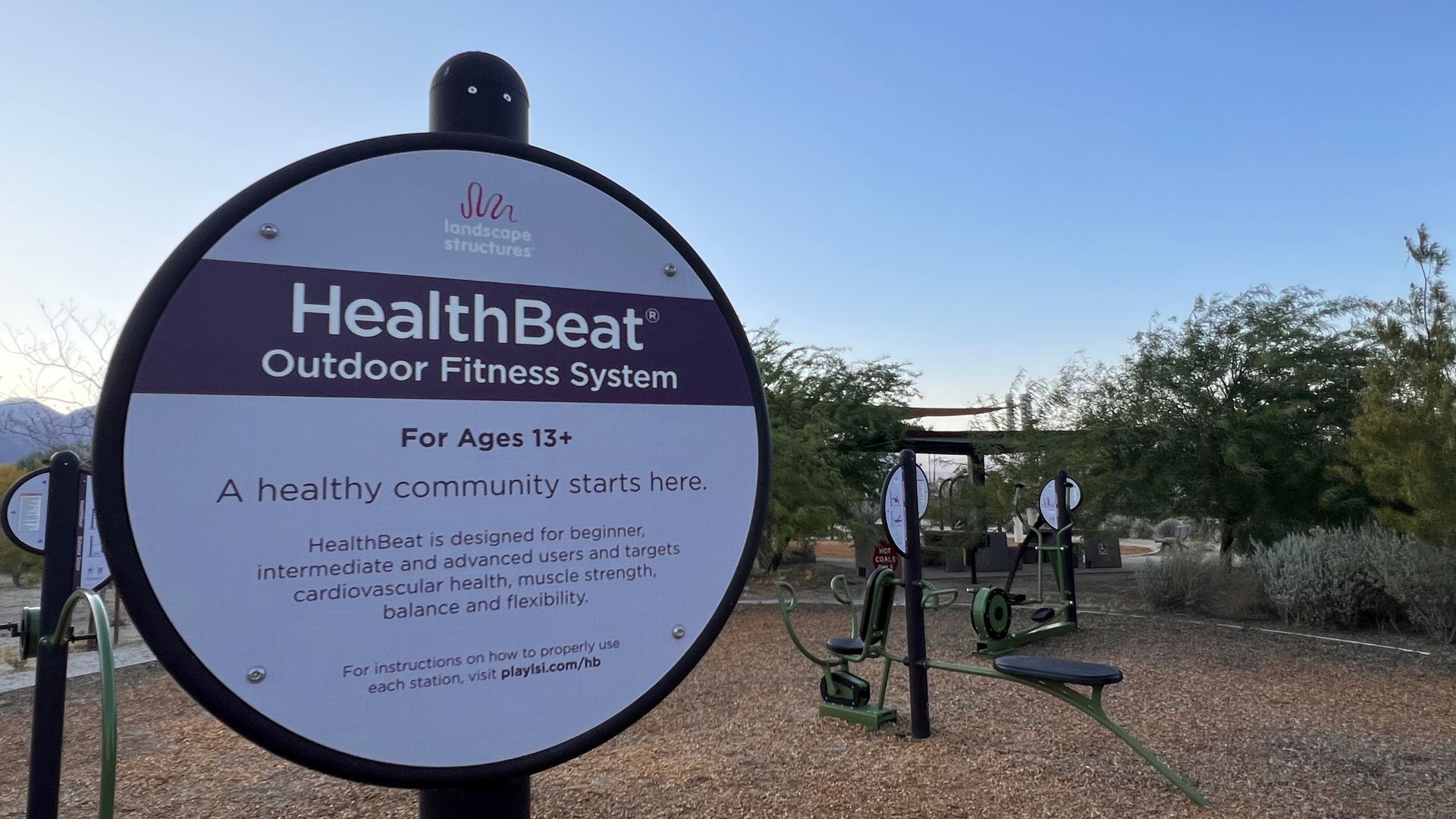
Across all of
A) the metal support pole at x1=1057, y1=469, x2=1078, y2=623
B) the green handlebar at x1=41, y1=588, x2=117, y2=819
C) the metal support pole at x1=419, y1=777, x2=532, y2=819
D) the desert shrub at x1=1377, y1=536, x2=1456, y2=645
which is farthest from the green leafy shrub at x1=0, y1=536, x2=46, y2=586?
the desert shrub at x1=1377, y1=536, x2=1456, y2=645

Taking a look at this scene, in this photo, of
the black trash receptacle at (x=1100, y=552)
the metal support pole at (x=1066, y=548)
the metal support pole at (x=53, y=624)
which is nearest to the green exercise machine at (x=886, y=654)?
the metal support pole at (x=53, y=624)

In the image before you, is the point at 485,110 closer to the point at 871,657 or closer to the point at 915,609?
the point at 915,609

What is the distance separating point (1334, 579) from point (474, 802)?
1058 cm

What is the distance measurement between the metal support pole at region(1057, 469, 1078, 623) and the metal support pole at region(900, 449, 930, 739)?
4.68 metres

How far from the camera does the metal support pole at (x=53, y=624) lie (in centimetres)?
218

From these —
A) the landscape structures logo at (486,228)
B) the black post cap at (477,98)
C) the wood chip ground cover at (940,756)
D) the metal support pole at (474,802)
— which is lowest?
the wood chip ground cover at (940,756)

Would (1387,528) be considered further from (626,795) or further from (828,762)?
(626,795)

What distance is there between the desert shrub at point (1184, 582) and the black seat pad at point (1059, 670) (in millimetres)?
7581

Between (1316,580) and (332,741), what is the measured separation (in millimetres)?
10818

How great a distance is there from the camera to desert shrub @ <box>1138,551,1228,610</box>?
420 inches

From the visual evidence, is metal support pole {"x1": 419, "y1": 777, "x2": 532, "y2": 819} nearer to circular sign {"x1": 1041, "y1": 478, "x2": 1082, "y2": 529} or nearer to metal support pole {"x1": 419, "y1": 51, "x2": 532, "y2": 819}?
metal support pole {"x1": 419, "y1": 51, "x2": 532, "y2": 819}

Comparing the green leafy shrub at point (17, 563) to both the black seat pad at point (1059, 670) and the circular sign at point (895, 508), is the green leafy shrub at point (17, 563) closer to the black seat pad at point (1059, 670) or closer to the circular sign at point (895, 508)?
the circular sign at point (895, 508)

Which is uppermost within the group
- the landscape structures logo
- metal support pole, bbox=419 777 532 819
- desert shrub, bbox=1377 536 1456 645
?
the landscape structures logo

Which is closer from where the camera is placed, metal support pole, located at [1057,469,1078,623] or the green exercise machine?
the green exercise machine
